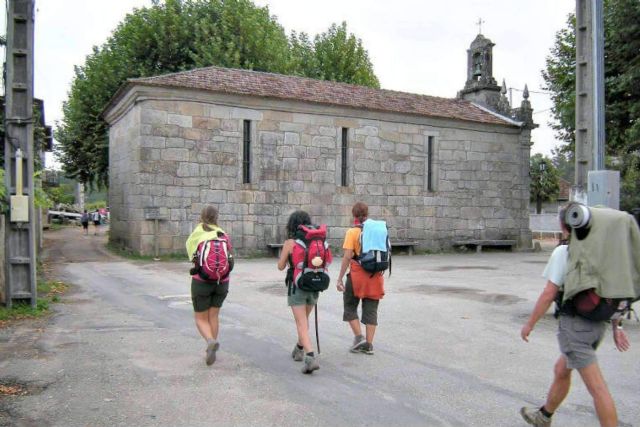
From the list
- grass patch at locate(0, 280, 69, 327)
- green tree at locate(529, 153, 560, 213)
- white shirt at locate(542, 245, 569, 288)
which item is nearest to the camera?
→ white shirt at locate(542, 245, 569, 288)

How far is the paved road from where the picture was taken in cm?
462

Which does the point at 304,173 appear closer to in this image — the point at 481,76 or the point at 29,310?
the point at 481,76

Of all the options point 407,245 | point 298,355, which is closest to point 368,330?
point 298,355

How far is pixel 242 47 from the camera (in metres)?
28.1

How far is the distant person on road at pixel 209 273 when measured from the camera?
6.01 metres

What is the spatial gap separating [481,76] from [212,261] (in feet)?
75.0

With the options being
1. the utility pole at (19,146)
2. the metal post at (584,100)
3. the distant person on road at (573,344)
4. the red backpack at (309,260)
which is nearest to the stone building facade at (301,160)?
the utility pole at (19,146)

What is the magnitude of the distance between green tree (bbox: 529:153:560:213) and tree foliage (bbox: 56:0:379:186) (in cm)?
2393

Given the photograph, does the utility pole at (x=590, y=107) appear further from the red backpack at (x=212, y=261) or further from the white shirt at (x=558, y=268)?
the red backpack at (x=212, y=261)

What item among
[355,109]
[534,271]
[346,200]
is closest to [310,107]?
[355,109]

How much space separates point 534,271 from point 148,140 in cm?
1129

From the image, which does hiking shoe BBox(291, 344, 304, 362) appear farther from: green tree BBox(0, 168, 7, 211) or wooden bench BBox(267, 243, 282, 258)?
wooden bench BBox(267, 243, 282, 258)

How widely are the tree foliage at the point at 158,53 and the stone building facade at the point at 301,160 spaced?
6718mm

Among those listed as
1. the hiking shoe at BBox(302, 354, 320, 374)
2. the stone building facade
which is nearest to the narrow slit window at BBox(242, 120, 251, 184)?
the stone building facade
